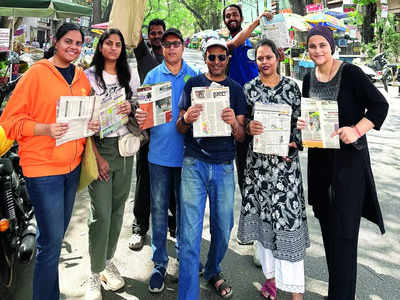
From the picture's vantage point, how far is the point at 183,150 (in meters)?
2.90

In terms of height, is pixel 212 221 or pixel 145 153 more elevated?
pixel 145 153

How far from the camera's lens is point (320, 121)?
7.78 ft

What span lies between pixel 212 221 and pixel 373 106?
1.49m

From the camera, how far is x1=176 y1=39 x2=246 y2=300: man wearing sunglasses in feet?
8.54

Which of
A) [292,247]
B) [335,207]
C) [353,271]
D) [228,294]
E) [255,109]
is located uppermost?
[255,109]

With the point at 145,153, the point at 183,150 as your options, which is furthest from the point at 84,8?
the point at 183,150

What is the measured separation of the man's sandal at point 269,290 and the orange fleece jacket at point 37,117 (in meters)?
1.86

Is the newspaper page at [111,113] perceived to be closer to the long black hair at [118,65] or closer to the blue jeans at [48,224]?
the long black hair at [118,65]

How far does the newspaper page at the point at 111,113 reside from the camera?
8.17 feet

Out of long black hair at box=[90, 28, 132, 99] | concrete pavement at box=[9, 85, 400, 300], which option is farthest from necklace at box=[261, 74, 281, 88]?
concrete pavement at box=[9, 85, 400, 300]

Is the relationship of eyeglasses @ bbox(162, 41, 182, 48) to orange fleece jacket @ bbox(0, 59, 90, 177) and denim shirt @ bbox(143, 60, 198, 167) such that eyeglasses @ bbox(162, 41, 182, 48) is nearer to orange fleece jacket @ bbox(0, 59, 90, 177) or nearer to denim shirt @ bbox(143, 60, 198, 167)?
denim shirt @ bbox(143, 60, 198, 167)

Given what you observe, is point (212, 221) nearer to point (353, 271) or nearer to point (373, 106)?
point (353, 271)

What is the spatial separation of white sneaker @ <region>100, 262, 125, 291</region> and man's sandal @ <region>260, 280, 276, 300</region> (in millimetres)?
1218

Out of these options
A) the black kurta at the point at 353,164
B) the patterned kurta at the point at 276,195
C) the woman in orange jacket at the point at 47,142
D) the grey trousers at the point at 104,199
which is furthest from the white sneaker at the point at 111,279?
the black kurta at the point at 353,164
